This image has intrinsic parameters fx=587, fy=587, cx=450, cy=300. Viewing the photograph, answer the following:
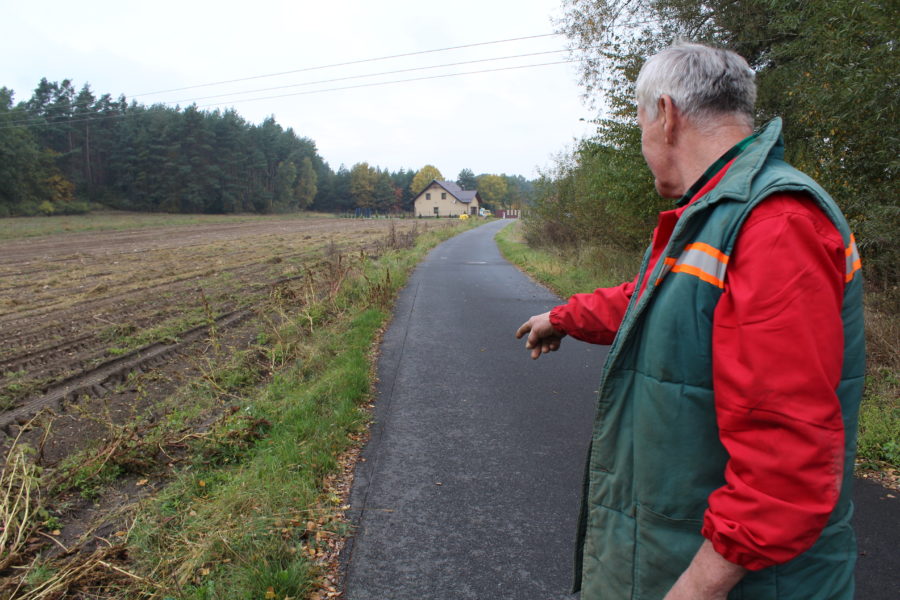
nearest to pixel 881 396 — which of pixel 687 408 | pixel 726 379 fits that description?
pixel 687 408

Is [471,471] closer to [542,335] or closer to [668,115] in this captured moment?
Result: [542,335]

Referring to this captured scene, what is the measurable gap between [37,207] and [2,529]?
61.9 m

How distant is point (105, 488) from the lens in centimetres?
478

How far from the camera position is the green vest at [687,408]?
52.2 inches

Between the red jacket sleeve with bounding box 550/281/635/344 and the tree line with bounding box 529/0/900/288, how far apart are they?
5.15 m

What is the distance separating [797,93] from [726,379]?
8.41 m

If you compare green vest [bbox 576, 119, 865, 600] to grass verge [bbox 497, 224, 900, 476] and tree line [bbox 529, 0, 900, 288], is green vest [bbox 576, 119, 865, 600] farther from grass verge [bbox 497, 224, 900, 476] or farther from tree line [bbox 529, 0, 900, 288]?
tree line [bbox 529, 0, 900, 288]

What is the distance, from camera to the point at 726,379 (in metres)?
1.25

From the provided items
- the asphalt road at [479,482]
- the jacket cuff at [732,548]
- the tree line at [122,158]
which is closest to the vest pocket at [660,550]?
the jacket cuff at [732,548]

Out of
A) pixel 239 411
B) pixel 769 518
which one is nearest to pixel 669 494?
pixel 769 518

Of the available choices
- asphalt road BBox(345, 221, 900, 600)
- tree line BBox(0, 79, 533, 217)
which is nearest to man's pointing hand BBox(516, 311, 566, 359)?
asphalt road BBox(345, 221, 900, 600)

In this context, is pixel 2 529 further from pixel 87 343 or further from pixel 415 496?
pixel 87 343

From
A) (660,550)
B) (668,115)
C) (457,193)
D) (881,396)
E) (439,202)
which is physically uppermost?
(457,193)

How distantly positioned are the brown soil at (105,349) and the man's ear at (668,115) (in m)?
3.80
